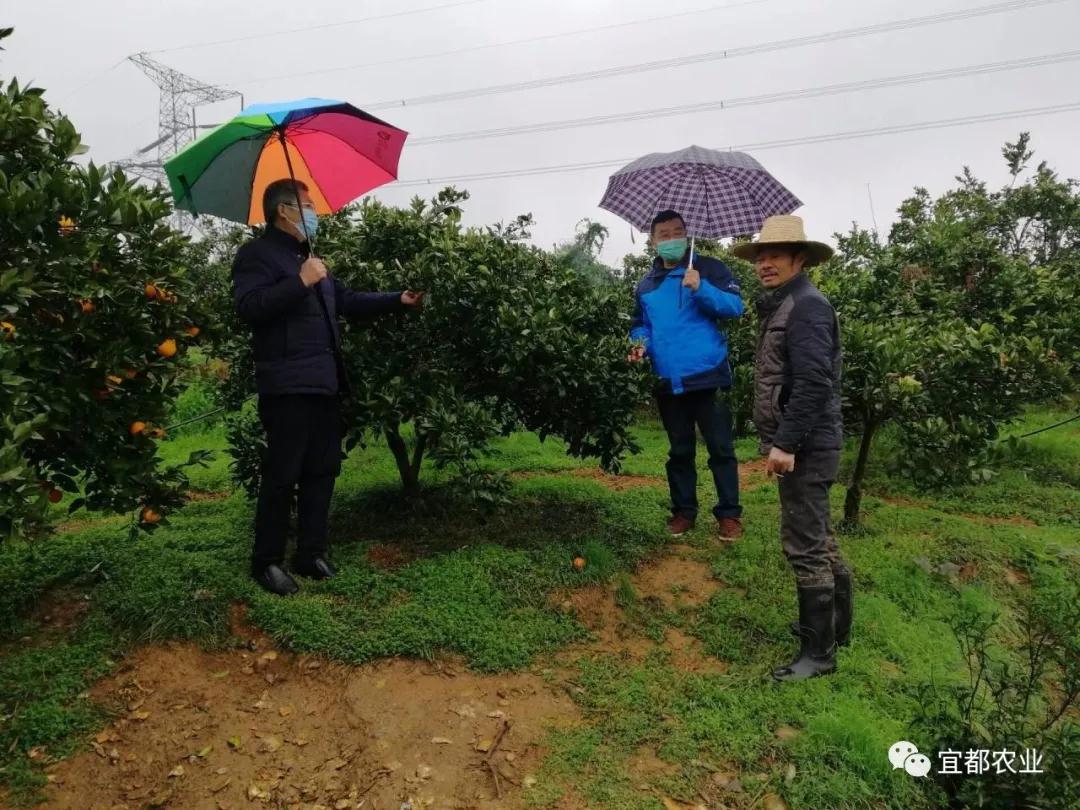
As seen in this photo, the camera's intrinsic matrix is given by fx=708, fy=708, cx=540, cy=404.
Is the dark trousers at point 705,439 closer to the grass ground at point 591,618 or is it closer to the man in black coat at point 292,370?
the grass ground at point 591,618

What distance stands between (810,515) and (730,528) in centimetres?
156

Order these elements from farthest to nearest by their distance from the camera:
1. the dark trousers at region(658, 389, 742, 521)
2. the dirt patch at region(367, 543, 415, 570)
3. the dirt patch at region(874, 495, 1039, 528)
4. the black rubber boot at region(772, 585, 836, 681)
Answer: the dirt patch at region(874, 495, 1039, 528) → the dark trousers at region(658, 389, 742, 521) → the dirt patch at region(367, 543, 415, 570) → the black rubber boot at region(772, 585, 836, 681)

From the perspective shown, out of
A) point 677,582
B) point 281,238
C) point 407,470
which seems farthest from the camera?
point 407,470

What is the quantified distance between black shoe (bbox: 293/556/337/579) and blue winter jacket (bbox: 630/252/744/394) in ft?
7.58

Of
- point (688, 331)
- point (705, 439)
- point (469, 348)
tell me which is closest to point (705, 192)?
point (688, 331)

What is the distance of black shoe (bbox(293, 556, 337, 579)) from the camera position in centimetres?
394

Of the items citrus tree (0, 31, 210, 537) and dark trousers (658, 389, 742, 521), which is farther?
dark trousers (658, 389, 742, 521)

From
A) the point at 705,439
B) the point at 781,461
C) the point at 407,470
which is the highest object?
the point at 781,461

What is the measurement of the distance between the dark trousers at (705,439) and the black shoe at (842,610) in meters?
1.27

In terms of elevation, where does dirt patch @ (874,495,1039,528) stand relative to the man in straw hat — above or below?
below

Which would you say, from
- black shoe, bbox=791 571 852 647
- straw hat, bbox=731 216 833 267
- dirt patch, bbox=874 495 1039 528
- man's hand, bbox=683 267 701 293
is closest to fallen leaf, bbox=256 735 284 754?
black shoe, bbox=791 571 852 647

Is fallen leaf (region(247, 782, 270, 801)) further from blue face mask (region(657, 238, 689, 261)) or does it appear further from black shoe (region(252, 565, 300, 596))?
blue face mask (region(657, 238, 689, 261))

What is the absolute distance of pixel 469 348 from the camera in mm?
4398

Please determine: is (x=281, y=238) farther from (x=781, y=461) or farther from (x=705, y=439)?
(x=705, y=439)
